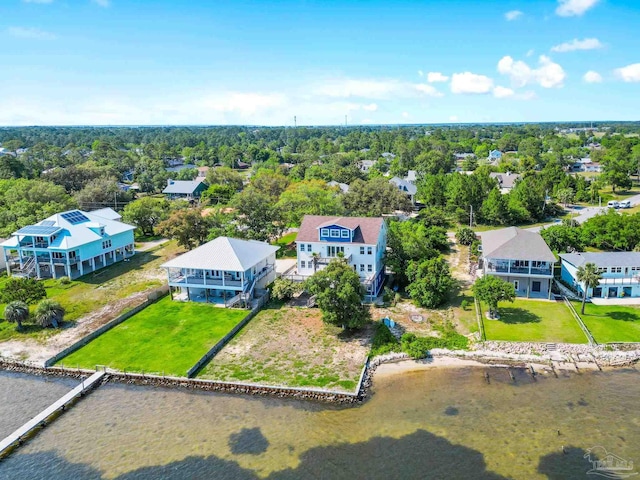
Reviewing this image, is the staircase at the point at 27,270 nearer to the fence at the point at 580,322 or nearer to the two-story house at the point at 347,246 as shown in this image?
the two-story house at the point at 347,246

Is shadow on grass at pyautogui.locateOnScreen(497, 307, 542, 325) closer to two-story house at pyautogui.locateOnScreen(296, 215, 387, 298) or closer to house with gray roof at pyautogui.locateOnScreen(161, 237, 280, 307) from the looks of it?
two-story house at pyautogui.locateOnScreen(296, 215, 387, 298)

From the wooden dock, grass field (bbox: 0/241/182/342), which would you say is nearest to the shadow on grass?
the wooden dock

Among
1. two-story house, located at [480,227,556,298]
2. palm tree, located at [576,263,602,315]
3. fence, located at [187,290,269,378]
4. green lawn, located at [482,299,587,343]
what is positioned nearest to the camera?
fence, located at [187,290,269,378]

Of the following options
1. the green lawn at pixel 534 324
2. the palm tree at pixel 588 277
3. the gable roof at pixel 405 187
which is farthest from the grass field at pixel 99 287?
the gable roof at pixel 405 187

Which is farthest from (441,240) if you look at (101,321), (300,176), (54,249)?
(300,176)

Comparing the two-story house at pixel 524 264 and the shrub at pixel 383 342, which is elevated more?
the two-story house at pixel 524 264

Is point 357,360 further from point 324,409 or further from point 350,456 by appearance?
point 350,456
